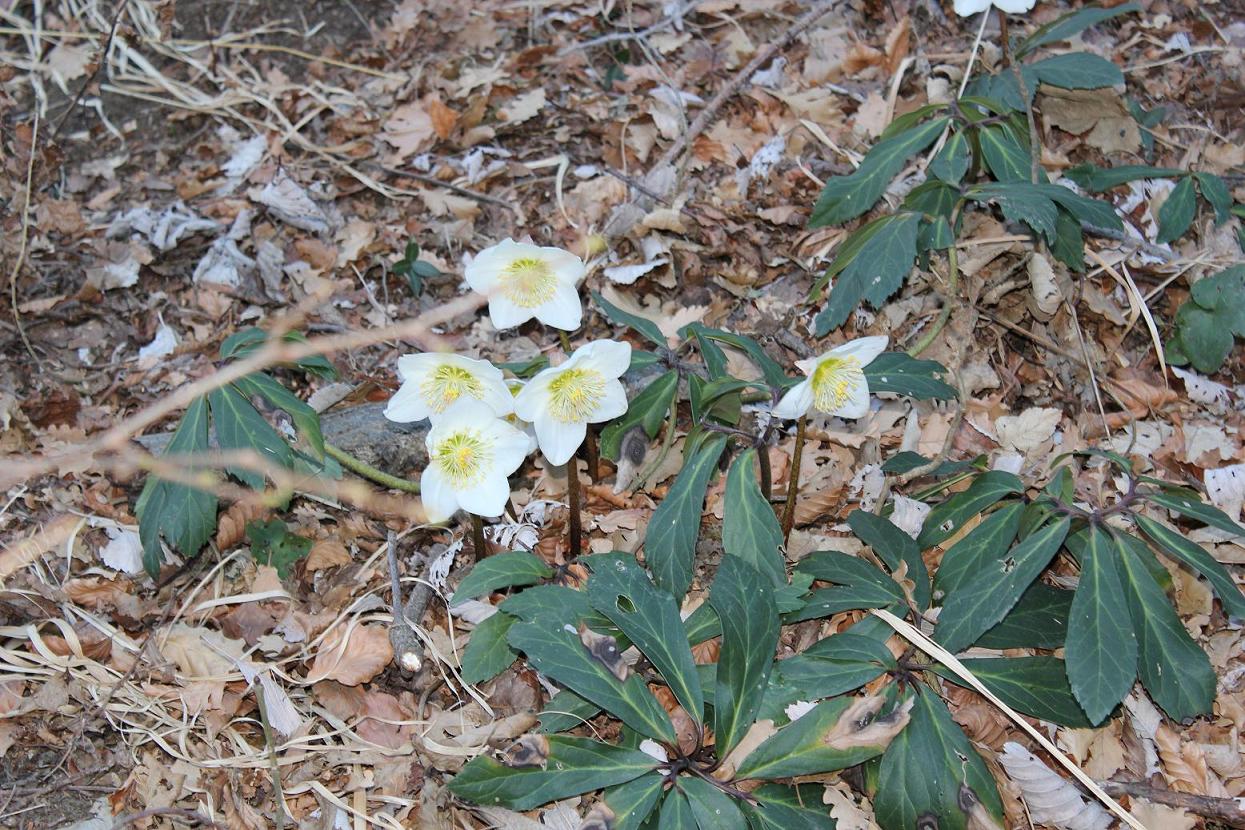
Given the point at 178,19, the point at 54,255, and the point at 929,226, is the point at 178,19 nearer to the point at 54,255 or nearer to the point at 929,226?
the point at 54,255

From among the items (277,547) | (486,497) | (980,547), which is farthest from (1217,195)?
(277,547)

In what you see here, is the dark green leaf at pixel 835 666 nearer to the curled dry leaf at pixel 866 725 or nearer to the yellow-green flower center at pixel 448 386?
the curled dry leaf at pixel 866 725

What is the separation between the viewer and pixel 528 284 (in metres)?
2.14

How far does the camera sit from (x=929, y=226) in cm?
271

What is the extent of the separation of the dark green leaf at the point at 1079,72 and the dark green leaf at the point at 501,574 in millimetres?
2121

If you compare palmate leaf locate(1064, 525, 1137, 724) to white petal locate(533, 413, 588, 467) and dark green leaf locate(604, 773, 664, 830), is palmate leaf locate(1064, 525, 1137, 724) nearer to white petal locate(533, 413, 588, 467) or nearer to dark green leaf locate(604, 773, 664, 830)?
dark green leaf locate(604, 773, 664, 830)

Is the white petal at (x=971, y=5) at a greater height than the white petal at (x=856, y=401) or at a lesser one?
greater

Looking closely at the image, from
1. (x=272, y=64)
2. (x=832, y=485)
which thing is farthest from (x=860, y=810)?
(x=272, y=64)

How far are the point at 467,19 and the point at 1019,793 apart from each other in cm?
369

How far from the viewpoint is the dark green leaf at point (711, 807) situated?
1774 mm

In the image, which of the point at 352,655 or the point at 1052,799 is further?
the point at 352,655

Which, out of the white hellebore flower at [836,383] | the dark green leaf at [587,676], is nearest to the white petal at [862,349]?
the white hellebore flower at [836,383]

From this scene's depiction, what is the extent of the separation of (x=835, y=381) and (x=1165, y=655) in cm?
87

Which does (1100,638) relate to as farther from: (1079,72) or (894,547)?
(1079,72)
